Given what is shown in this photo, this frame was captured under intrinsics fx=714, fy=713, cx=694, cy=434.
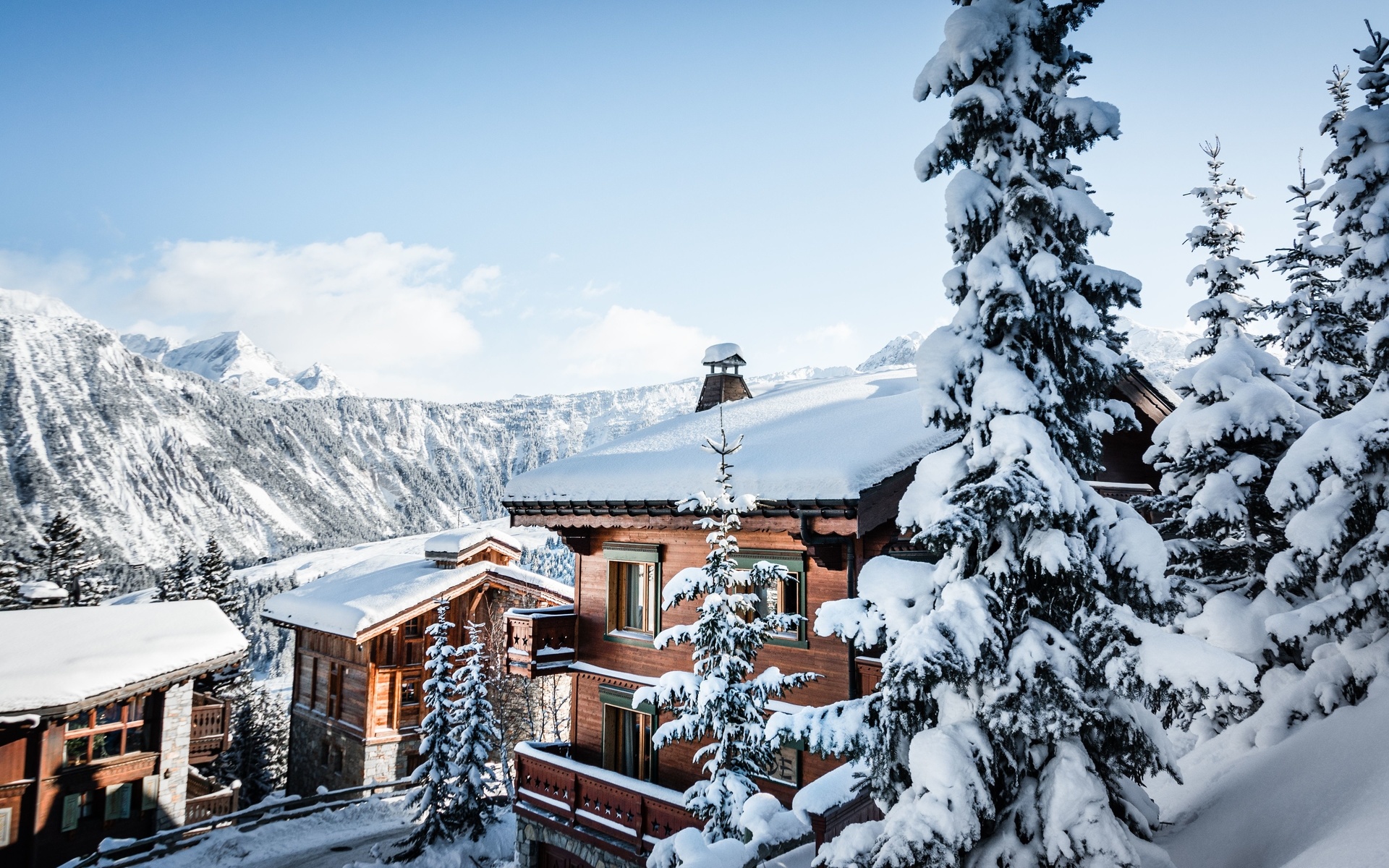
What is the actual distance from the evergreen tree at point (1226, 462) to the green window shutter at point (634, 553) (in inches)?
335

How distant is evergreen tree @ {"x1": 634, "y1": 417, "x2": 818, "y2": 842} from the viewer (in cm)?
894

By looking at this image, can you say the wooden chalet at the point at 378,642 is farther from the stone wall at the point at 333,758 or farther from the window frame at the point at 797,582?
the window frame at the point at 797,582

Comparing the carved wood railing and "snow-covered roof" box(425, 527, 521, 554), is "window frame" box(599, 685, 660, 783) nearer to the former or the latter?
the carved wood railing

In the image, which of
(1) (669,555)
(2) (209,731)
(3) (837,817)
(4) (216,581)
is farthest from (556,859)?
(4) (216,581)

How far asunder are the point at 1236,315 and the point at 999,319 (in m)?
10.1

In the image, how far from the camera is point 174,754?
21.6 m

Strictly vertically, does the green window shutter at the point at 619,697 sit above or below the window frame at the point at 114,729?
above

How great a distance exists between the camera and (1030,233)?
19.2 ft

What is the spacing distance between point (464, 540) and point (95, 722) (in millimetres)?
13141

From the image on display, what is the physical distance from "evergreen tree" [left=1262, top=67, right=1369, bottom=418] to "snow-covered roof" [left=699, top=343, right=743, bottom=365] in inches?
560

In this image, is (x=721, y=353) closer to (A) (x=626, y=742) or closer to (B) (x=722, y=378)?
(B) (x=722, y=378)

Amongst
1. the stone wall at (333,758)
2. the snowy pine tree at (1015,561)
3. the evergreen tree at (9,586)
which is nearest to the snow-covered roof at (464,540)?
the stone wall at (333,758)

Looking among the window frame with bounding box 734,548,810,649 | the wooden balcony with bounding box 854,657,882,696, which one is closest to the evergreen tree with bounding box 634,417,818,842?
the wooden balcony with bounding box 854,657,882,696

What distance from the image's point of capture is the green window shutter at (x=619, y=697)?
1387 cm
